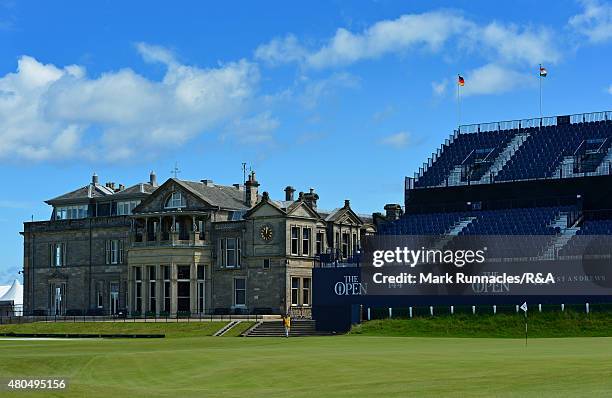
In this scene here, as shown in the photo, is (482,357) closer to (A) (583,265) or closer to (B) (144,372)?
(B) (144,372)

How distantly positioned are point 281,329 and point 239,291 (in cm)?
1934

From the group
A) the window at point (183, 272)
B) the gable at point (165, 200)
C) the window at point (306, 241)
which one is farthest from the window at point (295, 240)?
the window at point (183, 272)

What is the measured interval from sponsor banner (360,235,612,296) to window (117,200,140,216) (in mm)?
32263

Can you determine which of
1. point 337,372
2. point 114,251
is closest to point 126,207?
point 114,251

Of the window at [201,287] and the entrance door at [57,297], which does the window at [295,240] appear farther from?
the entrance door at [57,297]

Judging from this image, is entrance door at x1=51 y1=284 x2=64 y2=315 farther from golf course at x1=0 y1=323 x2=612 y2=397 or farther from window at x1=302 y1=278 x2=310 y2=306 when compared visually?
golf course at x1=0 y1=323 x2=612 y2=397

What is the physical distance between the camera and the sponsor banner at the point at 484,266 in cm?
7200

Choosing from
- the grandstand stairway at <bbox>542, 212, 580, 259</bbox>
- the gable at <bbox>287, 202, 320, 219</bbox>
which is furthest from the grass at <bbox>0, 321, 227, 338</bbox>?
the grandstand stairway at <bbox>542, 212, 580, 259</bbox>

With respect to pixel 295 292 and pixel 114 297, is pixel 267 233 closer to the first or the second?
pixel 295 292

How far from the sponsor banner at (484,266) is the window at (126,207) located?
3226 cm

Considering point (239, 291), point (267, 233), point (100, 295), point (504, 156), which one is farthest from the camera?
point (100, 295)

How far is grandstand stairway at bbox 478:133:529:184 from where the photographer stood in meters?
93.1

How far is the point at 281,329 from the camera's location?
78438 mm

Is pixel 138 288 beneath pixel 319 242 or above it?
beneath
